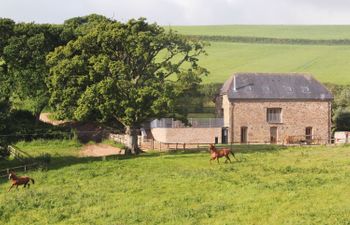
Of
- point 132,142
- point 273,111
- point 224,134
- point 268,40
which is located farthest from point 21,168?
point 268,40

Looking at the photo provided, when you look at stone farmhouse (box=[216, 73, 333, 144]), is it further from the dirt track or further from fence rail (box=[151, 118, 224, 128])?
the dirt track

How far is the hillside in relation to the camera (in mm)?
103887

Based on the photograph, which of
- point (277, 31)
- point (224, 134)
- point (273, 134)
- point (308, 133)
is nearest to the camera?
point (224, 134)

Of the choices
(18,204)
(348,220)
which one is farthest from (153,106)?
(348,220)

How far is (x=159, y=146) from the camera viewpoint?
56812mm

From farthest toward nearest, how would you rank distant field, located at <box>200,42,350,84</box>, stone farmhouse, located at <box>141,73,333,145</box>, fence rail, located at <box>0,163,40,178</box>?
distant field, located at <box>200,42,350,84</box>
stone farmhouse, located at <box>141,73,333,145</box>
fence rail, located at <box>0,163,40,178</box>

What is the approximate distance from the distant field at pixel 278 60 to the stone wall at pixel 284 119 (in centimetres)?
2750

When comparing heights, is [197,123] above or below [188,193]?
above

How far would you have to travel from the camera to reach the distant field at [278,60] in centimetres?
10231

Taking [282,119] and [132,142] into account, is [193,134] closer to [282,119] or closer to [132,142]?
[282,119]

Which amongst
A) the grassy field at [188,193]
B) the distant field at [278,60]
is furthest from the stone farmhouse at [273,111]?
the distant field at [278,60]

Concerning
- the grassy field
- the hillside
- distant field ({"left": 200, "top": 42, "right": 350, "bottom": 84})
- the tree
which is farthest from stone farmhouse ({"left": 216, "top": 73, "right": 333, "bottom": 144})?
distant field ({"left": 200, "top": 42, "right": 350, "bottom": 84})

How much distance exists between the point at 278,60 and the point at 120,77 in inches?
2780

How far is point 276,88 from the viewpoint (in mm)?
65250
